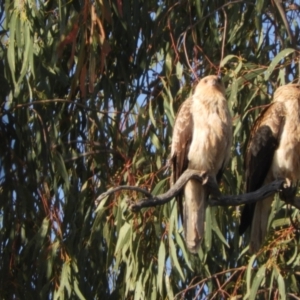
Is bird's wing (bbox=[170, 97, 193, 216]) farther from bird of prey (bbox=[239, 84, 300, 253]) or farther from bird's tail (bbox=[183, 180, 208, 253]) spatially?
bird of prey (bbox=[239, 84, 300, 253])

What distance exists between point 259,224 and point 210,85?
0.66 meters

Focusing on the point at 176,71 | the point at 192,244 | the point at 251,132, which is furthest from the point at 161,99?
the point at 192,244

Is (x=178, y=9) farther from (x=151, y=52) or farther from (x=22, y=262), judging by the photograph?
(x=22, y=262)

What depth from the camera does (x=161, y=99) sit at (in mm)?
6066

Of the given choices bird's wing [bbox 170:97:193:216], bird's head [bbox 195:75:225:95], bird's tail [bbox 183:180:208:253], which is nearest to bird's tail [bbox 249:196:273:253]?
bird's tail [bbox 183:180:208:253]

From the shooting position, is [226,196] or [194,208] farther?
[194,208]

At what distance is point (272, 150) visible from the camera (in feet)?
18.5

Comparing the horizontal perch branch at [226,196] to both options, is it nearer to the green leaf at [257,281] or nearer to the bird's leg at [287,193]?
the bird's leg at [287,193]

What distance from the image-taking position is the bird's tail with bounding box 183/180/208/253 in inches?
212

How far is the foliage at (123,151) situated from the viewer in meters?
5.73

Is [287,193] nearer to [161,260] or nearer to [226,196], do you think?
[226,196]

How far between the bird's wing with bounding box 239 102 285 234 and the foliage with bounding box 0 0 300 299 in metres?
0.21

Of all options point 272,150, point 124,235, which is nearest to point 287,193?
point 272,150

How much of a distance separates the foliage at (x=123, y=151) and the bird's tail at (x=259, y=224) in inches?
4.7
